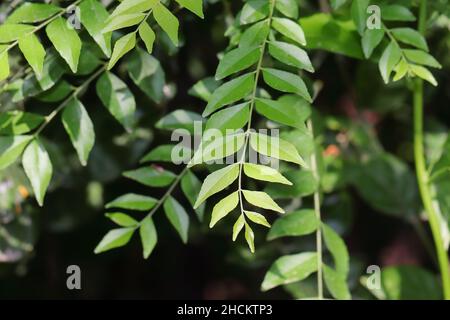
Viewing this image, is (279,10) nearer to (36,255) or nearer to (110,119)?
(110,119)

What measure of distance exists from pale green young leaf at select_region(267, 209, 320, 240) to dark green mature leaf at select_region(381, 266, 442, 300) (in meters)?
0.30

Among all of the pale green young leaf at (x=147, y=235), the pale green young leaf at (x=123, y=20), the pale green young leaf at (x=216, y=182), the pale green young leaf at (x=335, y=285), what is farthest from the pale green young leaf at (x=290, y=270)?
the pale green young leaf at (x=123, y=20)

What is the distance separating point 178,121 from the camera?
882 mm

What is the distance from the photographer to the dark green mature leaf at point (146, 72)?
870 mm

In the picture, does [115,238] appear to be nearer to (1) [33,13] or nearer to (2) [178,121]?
(2) [178,121]

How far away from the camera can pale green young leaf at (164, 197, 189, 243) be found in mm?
853

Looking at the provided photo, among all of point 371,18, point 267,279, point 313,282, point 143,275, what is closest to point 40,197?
point 267,279

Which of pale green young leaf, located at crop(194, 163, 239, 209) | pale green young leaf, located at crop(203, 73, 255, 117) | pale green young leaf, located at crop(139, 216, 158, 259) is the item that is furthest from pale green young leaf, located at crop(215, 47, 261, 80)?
pale green young leaf, located at crop(139, 216, 158, 259)

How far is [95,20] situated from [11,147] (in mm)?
184

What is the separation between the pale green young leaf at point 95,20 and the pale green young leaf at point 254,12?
15 cm

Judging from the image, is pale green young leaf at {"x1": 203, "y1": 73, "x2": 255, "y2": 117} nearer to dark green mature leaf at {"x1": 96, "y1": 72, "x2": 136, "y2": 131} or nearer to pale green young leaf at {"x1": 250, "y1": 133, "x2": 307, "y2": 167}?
pale green young leaf at {"x1": 250, "y1": 133, "x2": 307, "y2": 167}

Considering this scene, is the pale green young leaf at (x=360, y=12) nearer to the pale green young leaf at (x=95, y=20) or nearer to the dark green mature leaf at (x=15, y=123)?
the pale green young leaf at (x=95, y=20)

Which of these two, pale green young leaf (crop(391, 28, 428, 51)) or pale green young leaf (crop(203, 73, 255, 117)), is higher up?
pale green young leaf (crop(391, 28, 428, 51))

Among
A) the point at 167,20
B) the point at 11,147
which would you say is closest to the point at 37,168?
the point at 11,147
